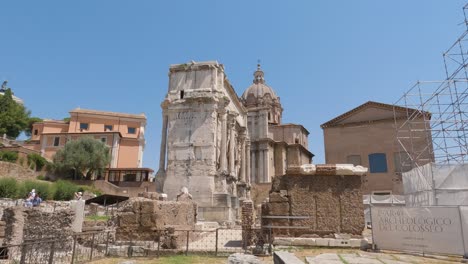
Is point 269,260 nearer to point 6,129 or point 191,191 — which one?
point 191,191

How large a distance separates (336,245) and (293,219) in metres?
1.25

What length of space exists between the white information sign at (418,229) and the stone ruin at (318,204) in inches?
22.3

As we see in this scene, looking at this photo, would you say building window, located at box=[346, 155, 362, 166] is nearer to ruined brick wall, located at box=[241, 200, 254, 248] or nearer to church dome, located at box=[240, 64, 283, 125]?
church dome, located at box=[240, 64, 283, 125]

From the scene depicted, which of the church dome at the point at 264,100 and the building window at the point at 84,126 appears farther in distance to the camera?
the church dome at the point at 264,100

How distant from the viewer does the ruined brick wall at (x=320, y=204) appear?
8.70m

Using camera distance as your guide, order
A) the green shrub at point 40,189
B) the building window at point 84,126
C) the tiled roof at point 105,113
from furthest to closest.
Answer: the tiled roof at point 105,113, the building window at point 84,126, the green shrub at point 40,189

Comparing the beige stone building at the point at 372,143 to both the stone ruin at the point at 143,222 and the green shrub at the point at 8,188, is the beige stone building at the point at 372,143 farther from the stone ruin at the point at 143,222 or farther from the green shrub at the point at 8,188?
the green shrub at the point at 8,188

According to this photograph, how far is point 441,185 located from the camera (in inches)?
666

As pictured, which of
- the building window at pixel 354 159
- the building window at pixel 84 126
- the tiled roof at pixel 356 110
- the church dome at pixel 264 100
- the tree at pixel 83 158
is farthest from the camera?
the church dome at pixel 264 100

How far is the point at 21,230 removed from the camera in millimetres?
9734

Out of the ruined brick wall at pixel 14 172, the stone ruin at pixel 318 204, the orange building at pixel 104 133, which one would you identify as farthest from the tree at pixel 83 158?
the stone ruin at pixel 318 204

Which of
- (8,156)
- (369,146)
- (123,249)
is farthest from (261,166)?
(123,249)

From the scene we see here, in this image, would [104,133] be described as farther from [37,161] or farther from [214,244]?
[214,244]

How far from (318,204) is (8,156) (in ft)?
125
